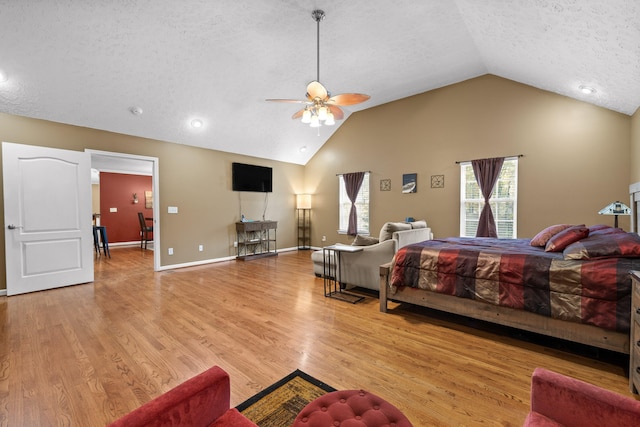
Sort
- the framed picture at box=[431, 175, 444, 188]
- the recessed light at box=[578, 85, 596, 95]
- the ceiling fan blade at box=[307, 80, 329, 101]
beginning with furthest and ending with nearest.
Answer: the framed picture at box=[431, 175, 444, 188] → the recessed light at box=[578, 85, 596, 95] → the ceiling fan blade at box=[307, 80, 329, 101]

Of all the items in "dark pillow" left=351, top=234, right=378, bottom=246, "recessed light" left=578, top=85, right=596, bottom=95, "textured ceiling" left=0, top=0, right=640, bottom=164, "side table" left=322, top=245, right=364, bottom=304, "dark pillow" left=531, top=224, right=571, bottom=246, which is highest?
"textured ceiling" left=0, top=0, right=640, bottom=164

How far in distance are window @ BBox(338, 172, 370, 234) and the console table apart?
1.73 meters

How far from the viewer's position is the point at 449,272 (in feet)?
9.02

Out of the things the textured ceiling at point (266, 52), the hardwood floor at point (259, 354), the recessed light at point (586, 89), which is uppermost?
the textured ceiling at point (266, 52)

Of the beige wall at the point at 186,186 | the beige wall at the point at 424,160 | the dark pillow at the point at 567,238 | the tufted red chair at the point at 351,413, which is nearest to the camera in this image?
the tufted red chair at the point at 351,413

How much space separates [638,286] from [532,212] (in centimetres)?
344

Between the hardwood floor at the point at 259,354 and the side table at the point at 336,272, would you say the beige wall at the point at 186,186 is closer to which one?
the hardwood floor at the point at 259,354

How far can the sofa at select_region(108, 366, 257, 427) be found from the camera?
2.72 feet

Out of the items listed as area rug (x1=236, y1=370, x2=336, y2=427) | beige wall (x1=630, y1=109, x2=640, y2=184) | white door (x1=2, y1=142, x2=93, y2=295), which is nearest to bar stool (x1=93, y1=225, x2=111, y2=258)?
white door (x1=2, y1=142, x2=93, y2=295)

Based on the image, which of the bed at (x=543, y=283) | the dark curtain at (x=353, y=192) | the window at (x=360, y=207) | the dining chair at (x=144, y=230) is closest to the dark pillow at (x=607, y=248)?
the bed at (x=543, y=283)

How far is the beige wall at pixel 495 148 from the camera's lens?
421 cm

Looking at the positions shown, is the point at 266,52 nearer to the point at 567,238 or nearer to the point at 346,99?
the point at 346,99

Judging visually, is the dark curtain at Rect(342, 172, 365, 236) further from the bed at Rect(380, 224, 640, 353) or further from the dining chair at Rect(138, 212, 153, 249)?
the dining chair at Rect(138, 212, 153, 249)

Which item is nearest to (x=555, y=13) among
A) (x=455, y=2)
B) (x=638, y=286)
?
(x=455, y=2)
